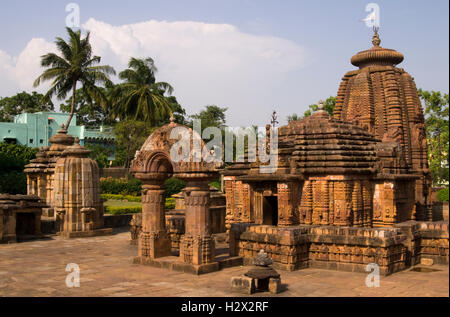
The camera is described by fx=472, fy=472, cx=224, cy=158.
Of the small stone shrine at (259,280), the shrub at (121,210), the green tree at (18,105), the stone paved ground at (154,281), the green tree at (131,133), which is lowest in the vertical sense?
the stone paved ground at (154,281)

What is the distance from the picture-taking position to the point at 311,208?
47.7 feet

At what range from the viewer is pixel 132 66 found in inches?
1764

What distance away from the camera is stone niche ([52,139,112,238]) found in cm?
2038

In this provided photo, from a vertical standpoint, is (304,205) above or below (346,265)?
above

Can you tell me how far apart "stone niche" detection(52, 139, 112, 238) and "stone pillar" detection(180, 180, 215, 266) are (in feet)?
31.0

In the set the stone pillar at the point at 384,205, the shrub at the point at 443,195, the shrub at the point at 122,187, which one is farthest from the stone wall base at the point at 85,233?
the shrub at the point at 443,195

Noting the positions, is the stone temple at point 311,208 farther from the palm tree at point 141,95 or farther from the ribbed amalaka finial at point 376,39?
the palm tree at point 141,95

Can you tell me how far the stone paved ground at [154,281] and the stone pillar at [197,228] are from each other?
531mm

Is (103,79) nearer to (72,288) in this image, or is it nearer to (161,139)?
(161,139)

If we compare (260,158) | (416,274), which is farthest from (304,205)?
(416,274)

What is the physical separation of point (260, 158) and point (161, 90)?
31.3m

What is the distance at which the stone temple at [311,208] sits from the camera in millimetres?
12438

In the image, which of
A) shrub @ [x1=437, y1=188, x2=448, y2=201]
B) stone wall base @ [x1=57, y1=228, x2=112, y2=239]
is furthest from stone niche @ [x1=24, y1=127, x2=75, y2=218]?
shrub @ [x1=437, y1=188, x2=448, y2=201]

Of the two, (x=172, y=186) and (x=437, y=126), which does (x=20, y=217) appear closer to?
(x=172, y=186)
